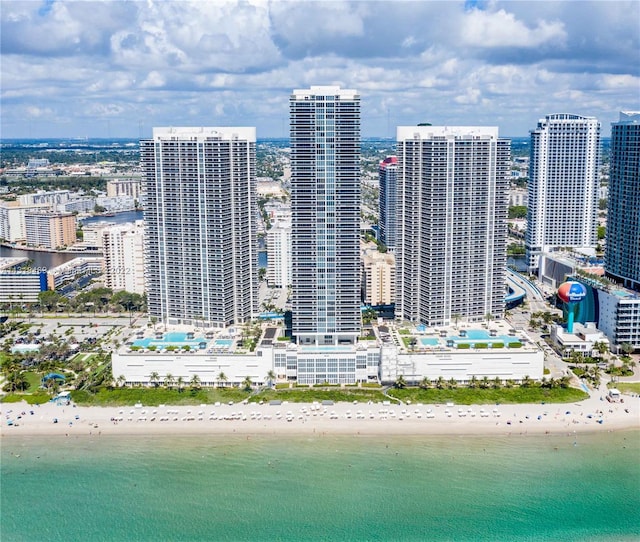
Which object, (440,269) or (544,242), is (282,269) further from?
(544,242)

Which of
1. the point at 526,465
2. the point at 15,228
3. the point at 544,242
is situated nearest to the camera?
the point at 526,465

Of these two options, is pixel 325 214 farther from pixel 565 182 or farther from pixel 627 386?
pixel 565 182

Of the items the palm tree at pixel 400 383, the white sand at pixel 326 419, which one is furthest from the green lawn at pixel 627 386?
the palm tree at pixel 400 383

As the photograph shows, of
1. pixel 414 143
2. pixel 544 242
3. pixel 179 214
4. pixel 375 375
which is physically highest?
pixel 414 143

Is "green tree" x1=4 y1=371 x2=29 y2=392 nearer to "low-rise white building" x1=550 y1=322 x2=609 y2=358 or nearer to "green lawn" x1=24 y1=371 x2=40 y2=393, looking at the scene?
"green lawn" x1=24 y1=371 x2=40 y2=393

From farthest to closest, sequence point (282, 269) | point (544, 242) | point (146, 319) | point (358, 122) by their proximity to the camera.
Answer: point (544, 242)
point (282, 269)
point (146, 319)
point (358, 122)

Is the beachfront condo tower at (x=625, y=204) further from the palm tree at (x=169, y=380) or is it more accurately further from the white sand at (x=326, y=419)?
the palm tree at (x=169, y=380)

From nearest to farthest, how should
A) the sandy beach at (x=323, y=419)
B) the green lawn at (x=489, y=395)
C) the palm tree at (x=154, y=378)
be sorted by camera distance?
the sandy beach at (x=323, y=419) → the green lawn at (x=489, y=395) → the palm tree at (x=154, y=378)

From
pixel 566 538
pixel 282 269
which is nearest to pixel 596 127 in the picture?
pixel 282 269
